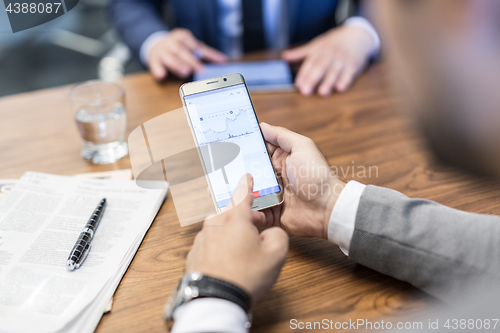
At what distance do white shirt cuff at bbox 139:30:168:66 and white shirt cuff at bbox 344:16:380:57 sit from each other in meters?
0.59

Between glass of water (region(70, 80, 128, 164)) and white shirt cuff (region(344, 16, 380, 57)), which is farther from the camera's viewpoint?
white shirt cuff (region(344, 16, 380, 57))

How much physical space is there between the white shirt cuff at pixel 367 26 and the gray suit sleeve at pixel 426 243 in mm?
693

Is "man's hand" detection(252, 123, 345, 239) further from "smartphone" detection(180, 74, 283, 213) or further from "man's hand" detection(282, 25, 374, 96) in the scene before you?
"man's hand" detection(282, 25, 374, 96)

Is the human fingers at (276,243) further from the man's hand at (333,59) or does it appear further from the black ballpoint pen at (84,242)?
the man's hand at (333,59)

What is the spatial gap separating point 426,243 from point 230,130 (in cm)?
32

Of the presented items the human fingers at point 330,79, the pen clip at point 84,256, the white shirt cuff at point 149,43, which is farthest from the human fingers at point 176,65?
the pen clip at point 84,256

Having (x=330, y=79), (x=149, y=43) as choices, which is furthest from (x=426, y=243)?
(x=149, y=43)

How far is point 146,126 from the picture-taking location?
866 millimetres

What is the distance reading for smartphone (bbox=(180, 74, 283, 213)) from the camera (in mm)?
587

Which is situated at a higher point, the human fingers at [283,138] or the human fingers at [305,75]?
the human fingers at [283,138]

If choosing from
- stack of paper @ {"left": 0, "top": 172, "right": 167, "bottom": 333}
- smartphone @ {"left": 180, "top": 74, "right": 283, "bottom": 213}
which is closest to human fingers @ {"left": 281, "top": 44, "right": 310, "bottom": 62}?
smartphone @ {"left": 180, "top": 74, "right": 283, "bottom": 213}

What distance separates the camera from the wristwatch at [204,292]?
40 centimetres

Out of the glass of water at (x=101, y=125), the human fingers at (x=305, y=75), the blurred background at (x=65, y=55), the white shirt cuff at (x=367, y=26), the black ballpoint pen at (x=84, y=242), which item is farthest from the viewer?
the blurred background at (x=65, y=55)

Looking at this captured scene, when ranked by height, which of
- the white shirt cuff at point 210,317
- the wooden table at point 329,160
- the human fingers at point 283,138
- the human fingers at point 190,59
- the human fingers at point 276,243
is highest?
the human fingers at point 190,59
